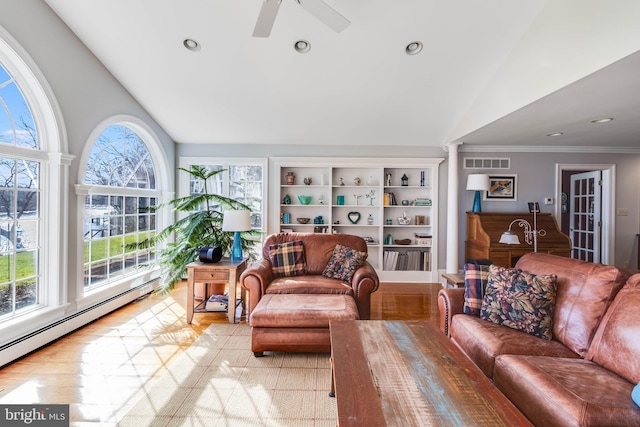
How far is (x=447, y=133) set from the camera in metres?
4.74

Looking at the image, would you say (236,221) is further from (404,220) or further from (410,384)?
(404,220)

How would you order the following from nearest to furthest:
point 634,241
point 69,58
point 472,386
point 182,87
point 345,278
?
point 472,386, point 69,58, point 345,278, point 182,87, point 634,241

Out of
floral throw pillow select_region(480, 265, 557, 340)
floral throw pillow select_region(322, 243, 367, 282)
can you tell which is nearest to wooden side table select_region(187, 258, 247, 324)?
floral throw pillow select_region(322, 243, 367, 282)

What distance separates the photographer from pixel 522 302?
2133 millimetres

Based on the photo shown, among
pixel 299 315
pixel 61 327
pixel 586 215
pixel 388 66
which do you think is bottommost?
pixel 61 327

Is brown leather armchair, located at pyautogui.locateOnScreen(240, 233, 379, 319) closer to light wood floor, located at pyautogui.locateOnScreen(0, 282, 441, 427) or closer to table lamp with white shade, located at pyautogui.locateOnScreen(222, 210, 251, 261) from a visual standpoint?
table lamp with white shade, located at pyautogui.locateOnScreen(222, 210, 251, 261)

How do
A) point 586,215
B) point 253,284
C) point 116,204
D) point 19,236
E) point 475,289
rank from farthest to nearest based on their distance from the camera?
point 586,215, point 116,204, point 253,284, point 19,236, point 475,289

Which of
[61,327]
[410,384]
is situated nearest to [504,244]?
[410,384]

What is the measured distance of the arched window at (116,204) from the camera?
138 inches

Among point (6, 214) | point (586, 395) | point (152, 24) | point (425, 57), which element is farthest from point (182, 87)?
point (586, 395)

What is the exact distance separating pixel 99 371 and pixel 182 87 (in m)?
3.00

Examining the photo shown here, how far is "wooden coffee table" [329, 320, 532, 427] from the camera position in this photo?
118 cm

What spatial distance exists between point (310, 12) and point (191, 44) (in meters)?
1.54

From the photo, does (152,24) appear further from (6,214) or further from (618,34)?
(618,34)
